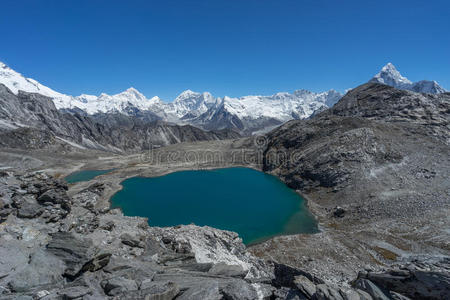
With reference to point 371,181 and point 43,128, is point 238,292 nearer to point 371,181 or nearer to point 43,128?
point 371,181

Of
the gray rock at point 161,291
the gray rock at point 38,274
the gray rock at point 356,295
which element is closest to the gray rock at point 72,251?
the gray rock at point 38,274

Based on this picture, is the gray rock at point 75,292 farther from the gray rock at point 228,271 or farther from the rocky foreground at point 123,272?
the gray rock at point 228,271

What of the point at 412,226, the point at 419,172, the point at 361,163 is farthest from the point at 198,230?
the point at 419,172

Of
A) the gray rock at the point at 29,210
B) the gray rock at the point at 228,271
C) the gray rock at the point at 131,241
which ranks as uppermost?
the gray rock at the point at 29,210

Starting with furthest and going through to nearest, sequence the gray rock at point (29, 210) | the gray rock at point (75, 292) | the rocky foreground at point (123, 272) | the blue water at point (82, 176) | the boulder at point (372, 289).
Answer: the blue water at point (82, 176) < the gray rock at point (29, 210) < the boulder at point (372, 289) < the rocky foreground at point (123, 272) < the gray rock at point (75, 292)

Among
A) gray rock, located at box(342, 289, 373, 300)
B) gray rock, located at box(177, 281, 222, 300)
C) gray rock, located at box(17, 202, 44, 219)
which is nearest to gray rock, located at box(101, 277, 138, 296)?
gray rock, located at box(177, 281, 222, 300)

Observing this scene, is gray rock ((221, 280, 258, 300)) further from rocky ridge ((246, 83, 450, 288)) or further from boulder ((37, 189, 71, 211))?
boulder ((37, 189, 71, 211))

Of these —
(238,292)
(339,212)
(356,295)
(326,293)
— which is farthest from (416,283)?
(339,212)
